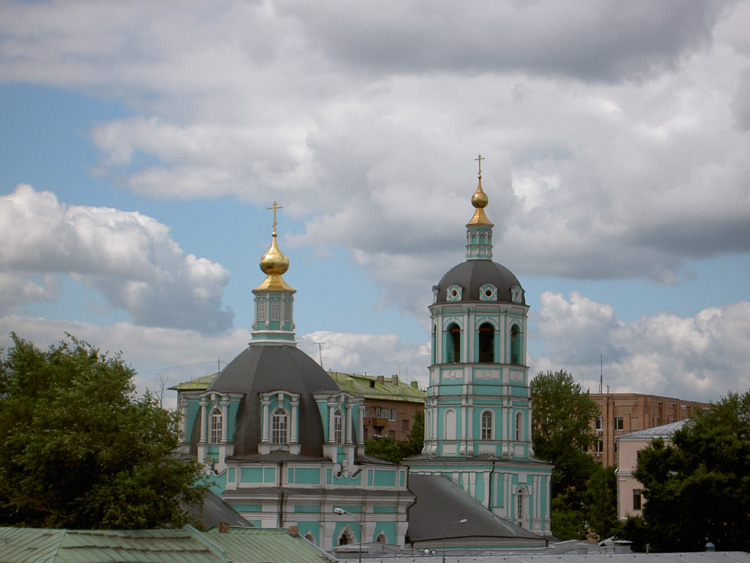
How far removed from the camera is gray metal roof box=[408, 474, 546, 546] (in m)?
53.8

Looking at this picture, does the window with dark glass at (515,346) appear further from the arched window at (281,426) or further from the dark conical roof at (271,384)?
the arched window at (281,426)

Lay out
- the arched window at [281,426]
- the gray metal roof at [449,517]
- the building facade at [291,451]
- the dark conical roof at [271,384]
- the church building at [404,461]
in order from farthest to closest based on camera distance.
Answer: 1. the gray metal roof at [449,517]
2. the dark conical roof at [271,384]
3. the arched window at [281,426]
4. the church building at [404,461]
5. the building facade at [291,451]

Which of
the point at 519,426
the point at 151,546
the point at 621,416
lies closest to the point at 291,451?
the point at 519,426

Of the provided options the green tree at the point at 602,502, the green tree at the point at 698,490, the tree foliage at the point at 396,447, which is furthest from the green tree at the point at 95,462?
the tree foliage at the point at 396,447

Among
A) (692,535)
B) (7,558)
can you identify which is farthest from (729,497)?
(7,558)

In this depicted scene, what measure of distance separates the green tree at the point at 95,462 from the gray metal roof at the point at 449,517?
15538mm

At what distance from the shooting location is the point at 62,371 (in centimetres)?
4184

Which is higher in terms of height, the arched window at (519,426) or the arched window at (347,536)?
the arched window at (519,426)

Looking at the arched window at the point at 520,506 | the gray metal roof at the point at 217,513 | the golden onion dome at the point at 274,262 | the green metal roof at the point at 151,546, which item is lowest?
the green metal roof at the point at 151,546

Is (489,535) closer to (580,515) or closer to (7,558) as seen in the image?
(580,515)

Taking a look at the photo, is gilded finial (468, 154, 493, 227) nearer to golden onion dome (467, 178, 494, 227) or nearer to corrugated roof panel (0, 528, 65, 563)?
golden onion dome (467, 178, 494, 227)

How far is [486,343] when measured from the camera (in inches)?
2447

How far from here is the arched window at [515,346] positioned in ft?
203

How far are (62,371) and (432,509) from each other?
18918mm
